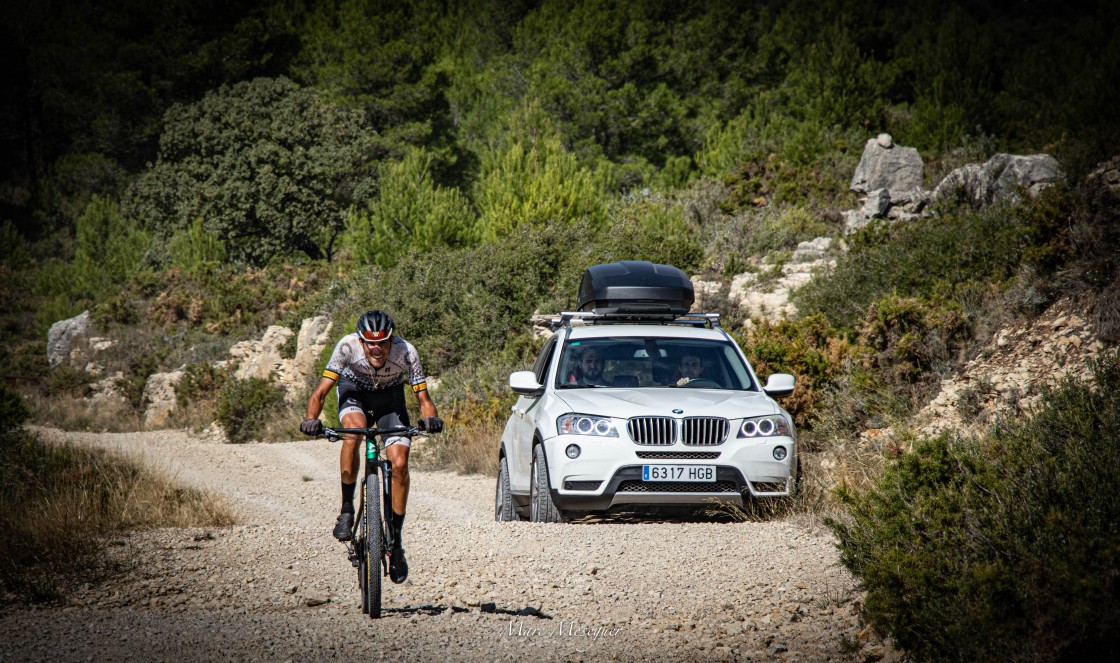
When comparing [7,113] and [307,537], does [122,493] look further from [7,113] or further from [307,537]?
[7,113]

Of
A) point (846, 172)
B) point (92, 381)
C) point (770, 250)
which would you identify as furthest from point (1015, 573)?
point (92, 381)

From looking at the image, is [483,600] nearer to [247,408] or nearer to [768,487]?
[768,487]

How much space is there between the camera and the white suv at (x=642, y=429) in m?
7.86

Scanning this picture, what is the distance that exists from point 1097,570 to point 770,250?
17082 millimetres

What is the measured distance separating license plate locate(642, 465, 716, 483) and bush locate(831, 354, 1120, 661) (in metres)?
1.84

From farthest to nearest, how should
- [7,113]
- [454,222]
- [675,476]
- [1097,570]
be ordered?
1. [7,113]
2. [454,222]
3. [675,476]
4. [1097,570]

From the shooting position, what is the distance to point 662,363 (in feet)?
31.4

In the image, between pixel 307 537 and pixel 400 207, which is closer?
pixel 307 537

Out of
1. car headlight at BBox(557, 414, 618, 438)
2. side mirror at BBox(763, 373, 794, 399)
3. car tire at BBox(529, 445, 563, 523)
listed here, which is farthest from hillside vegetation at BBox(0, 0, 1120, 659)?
car tire at BBox(529, 445, 563, 523)

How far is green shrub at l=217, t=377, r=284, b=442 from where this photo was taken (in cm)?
2291

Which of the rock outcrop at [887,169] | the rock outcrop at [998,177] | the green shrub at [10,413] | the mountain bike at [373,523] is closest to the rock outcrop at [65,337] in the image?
the green shrub at [10,413]

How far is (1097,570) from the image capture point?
13.5 feet

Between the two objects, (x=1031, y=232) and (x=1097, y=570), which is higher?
(x=1031, y=232)

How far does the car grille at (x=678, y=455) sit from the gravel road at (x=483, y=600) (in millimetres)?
557
